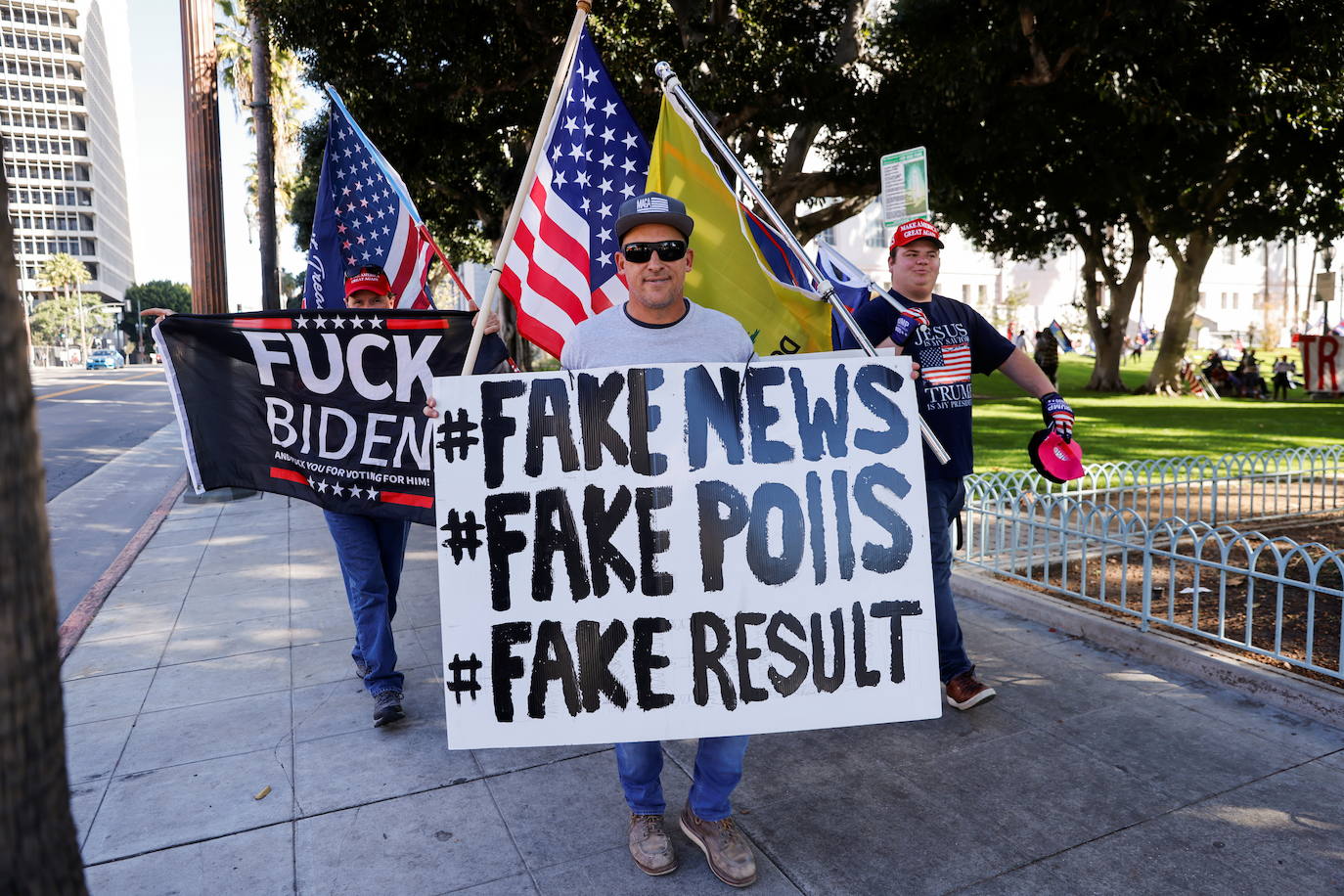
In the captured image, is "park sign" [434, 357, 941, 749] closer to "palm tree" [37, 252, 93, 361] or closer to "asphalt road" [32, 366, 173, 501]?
"asphalt road" [32, 366, 173, 501]

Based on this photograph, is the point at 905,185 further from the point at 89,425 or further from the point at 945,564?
the point at 89,425

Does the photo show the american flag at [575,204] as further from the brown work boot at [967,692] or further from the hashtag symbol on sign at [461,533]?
the brown work boot at [967,692]

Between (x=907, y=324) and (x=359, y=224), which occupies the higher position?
(x=359, y=224)

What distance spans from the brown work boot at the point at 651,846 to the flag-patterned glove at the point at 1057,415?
219 cm

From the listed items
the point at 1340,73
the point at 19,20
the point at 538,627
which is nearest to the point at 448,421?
the point at 538,627

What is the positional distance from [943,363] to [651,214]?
1.63 metres

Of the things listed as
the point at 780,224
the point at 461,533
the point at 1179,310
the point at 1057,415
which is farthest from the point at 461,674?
the point at 1179,310

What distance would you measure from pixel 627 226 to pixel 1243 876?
2.80 m

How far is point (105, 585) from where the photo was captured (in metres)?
7.30

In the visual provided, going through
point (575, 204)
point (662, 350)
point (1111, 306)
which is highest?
point (1111, 306)

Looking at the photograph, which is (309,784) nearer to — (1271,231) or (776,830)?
(776,830)

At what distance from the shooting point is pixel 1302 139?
58.0 feet

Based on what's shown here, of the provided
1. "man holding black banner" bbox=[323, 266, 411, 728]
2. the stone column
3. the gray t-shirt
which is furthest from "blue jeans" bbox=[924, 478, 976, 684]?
the stone column

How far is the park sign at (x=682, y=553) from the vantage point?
2904mm
